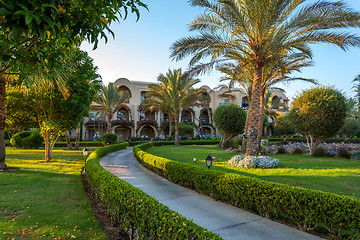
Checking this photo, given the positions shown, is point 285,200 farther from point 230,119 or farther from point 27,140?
point 27,140

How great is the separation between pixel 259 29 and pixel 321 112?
861 cm

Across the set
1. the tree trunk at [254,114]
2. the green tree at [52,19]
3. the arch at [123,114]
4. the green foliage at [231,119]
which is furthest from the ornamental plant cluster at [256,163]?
the arch at [123,114]

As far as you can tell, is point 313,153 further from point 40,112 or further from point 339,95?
point 40,112

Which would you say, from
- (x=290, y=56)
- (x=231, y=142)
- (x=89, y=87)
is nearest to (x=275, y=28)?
(x=290, y=56)

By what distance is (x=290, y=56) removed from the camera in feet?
49.1

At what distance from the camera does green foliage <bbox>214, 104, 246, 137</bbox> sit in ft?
76.7

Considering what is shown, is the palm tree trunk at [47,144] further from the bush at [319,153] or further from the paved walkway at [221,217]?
the bush at [319,153]

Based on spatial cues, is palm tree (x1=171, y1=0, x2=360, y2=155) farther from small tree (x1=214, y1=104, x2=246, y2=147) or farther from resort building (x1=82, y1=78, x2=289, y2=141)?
resort building (x1=82, y1=78, x2=289, y2=141)

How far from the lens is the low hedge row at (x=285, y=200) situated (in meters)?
3.72

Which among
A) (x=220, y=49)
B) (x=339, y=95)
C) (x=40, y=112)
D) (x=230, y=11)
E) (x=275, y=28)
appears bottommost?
(x=40, y=112)

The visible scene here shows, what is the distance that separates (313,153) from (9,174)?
17.6 metres

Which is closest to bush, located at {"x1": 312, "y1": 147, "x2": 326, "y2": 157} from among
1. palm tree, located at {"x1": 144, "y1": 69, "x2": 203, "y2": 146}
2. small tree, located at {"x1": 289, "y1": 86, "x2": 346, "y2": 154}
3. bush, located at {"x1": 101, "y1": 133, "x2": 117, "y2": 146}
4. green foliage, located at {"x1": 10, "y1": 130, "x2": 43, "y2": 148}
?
small tree, located at {"x1": 289, "y1": 86, "x2": 346, "y2": 154}

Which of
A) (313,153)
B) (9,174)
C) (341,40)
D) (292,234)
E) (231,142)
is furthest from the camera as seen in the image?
(231,142)

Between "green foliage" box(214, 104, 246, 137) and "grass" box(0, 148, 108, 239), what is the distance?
17.6m
